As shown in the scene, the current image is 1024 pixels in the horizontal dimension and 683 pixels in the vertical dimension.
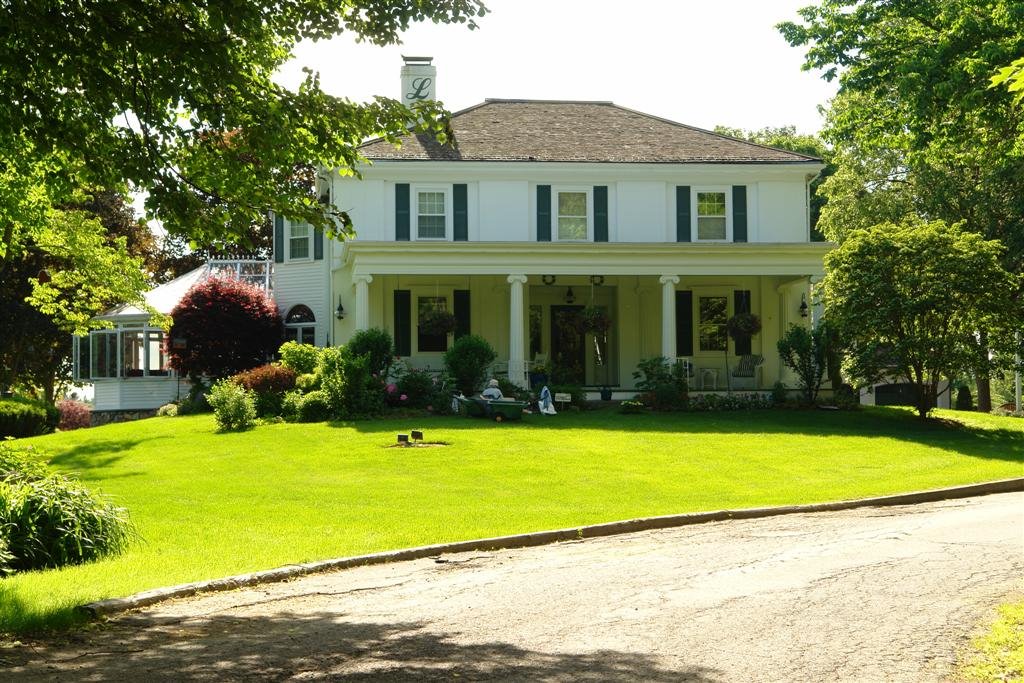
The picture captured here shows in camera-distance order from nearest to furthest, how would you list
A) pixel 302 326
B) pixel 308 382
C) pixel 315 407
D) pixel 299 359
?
1. pixel 315 407
2. pixel 308 382
3. pixel 299 359
4. pixel 302 326

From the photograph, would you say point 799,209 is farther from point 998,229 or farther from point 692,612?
point 692,612

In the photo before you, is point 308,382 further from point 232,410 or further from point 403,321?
point 403,321

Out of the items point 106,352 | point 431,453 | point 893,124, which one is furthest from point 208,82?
point 106,352

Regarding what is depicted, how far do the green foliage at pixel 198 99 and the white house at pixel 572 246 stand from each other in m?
16.7

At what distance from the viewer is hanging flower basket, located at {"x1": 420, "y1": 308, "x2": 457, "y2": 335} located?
96.3 feet

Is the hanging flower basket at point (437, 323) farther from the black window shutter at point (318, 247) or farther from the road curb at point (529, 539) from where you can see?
the road curb at point (529, 539)

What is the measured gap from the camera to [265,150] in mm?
10570

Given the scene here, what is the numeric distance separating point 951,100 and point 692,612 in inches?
575

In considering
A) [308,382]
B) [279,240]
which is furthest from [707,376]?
[279,240]

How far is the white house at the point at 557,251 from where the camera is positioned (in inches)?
1150

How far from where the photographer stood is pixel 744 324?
29969 millimetres

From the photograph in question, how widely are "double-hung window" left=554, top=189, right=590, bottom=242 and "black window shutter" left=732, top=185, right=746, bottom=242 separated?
14.1 ft

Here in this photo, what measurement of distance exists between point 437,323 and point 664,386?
6.52 meters

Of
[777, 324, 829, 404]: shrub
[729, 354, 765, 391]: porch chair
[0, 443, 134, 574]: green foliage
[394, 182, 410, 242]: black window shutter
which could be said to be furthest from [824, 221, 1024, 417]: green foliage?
[0, 443, 134, 574]: green foliage
